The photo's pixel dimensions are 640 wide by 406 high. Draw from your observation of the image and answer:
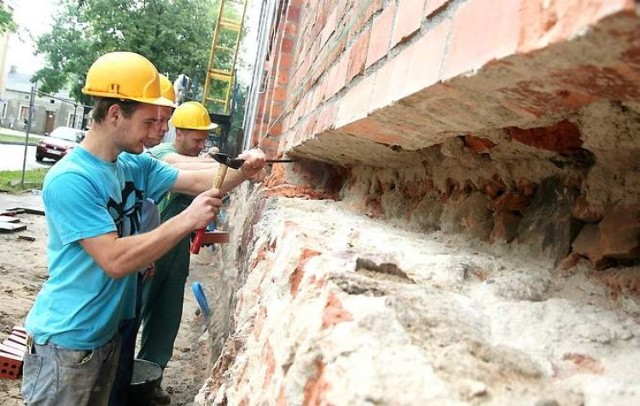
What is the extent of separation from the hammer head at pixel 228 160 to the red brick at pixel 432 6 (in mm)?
1676

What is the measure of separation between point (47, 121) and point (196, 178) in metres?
43.1

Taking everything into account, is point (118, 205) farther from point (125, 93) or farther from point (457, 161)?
point (457, 161)

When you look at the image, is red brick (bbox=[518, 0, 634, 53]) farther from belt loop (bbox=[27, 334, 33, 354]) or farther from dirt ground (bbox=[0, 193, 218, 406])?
dirt ground (bbox=[0, 193, 218, 406])

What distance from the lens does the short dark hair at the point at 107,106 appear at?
217 cm

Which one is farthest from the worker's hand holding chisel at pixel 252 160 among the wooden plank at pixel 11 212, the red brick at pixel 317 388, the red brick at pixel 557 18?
the wooden plank at pixel 11 212

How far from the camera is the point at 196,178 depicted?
117 inches

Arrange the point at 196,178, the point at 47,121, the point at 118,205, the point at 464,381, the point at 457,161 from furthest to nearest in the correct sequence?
the point at 47,121 → the point at 196,178 → the point at 118,205 → the point at 457,161 → the point at 464,381

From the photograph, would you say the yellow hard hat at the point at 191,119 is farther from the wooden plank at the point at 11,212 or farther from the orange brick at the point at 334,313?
the wooden plank at the point at 11,212

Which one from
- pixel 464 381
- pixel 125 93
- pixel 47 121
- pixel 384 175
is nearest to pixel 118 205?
pixel 125 93

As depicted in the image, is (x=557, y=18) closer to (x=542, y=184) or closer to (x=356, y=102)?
(x=542, y=184)

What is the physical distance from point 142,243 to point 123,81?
0.73 m

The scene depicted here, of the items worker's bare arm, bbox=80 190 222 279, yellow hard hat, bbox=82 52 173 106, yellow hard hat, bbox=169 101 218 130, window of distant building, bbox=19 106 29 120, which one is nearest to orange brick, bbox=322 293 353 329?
worker's bare arm, bbox=80 190 222 279

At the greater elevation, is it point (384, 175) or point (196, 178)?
point (384, 175)

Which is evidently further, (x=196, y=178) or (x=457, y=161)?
(x=196, y=178)
